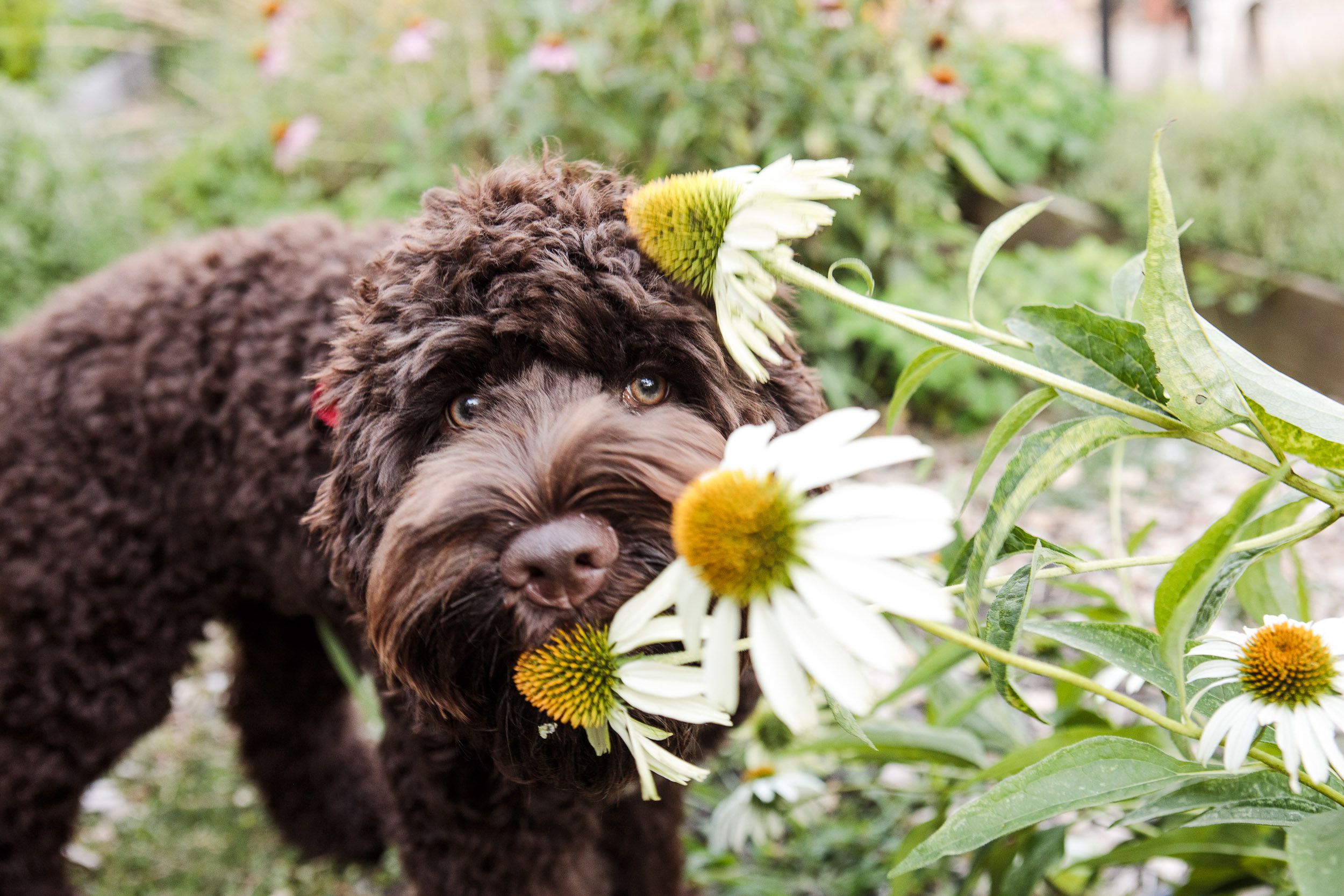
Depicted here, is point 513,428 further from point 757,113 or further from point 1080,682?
point 757,113

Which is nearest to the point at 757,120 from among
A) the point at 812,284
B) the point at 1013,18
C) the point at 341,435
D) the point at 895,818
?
the point at 895,818

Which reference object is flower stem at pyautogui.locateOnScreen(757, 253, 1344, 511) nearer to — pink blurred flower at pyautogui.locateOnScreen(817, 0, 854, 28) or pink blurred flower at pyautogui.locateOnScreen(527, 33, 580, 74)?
pink blurred flower at pyautogui.locateOnScreen(527, 33, 580, 74)

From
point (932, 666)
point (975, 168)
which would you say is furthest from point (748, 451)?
point (975, 168)

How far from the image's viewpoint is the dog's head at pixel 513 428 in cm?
128

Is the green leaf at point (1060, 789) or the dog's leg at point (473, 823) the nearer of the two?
the green leaf at point (1060, 789)

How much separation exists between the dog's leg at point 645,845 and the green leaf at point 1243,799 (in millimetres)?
1196

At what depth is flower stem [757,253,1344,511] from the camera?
3.58 ft

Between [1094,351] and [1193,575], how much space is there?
0.31 metres

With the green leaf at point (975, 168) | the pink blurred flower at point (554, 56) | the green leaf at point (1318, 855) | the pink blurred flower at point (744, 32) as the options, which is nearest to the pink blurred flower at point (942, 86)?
the green leaf at point (975, 168)

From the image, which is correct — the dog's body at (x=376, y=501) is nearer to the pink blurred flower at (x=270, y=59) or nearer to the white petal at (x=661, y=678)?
the white petal at (x=661, y=678)

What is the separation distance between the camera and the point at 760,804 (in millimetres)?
2428

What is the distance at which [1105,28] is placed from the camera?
694 cm

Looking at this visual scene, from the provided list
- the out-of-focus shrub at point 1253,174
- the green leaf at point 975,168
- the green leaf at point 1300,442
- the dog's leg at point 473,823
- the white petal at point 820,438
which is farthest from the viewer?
the green leaf at point 975,168

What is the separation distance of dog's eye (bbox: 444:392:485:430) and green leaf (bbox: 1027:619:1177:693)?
2.74 feet
